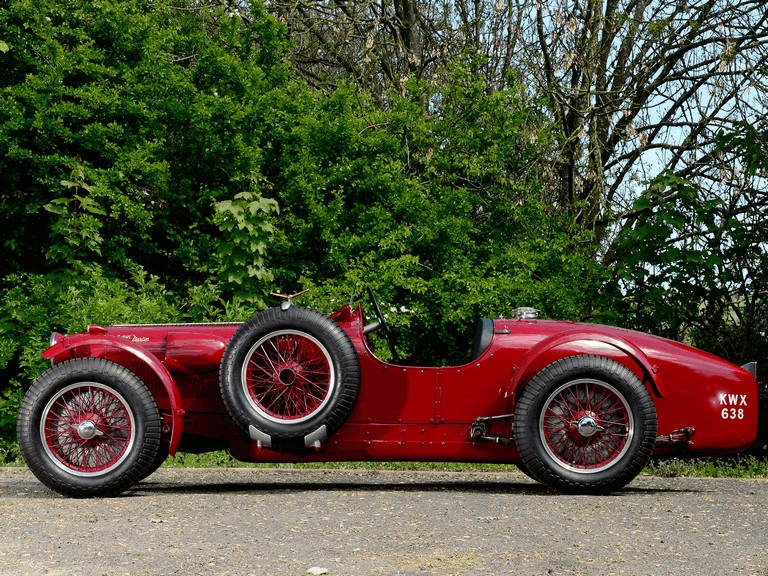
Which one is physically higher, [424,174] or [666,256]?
[424,174]

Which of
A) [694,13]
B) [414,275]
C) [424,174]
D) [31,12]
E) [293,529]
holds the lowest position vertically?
[293,529]

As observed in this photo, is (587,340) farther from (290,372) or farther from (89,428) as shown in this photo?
(89,428)

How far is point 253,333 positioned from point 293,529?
5.82 ft

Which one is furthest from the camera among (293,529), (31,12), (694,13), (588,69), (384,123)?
(694,13)

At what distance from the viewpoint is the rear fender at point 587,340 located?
756 cm

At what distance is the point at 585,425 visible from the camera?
288 inches

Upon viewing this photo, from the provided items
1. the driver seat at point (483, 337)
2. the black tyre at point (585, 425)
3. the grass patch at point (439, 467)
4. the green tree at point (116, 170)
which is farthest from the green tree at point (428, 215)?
the black tyre at point (585, 425)

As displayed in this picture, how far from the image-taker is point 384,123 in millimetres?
14938

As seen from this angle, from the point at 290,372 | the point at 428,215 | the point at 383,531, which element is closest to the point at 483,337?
the point at 290,372

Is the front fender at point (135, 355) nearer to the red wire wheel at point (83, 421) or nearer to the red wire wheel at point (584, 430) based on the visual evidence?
the red wire wheel at point (83, 421)

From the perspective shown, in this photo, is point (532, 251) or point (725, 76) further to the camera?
point (725, 76)

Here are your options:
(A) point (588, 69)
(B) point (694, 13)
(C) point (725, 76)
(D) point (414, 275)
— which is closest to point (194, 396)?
(D) point (414, 275)

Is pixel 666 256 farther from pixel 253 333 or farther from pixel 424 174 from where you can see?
pixel 253 333

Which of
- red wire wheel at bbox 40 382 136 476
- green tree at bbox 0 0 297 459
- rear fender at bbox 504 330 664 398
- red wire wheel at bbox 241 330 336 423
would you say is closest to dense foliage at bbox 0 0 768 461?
green tree at bbox 0 0 297 459
